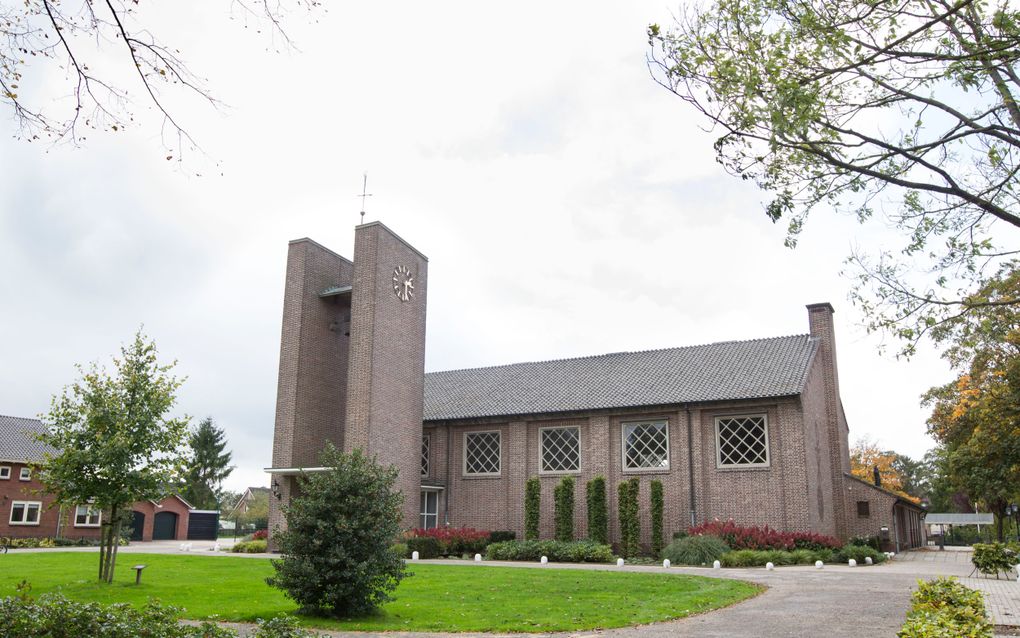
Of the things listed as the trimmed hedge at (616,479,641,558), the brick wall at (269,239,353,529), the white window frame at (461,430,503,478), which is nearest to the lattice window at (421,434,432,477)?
the white window frame at (461,430,503,478)

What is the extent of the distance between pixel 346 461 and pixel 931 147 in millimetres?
9148

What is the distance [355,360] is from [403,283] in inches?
146

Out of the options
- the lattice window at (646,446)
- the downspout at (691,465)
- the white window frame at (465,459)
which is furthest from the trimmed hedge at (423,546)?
the downspout at (691,465)

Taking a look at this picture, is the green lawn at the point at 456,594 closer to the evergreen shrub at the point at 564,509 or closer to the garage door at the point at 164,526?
the evergreen shrub at the point at 564,509

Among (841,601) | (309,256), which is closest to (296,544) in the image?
(841,601)

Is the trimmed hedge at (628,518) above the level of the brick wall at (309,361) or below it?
below

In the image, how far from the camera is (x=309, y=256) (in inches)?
1168

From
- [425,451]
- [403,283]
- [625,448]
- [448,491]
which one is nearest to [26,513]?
[425,451]

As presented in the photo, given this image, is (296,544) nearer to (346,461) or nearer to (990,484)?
(346,461)

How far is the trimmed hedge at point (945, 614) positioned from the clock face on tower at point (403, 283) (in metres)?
21.7

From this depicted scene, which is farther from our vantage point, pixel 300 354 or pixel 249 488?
pixel 249 488

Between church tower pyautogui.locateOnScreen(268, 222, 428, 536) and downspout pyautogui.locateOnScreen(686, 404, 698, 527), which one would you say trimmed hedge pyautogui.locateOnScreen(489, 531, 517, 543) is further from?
downspout pyautogui.locateOnScreen(686, 404, 698, 527)

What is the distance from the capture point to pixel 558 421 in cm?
3039

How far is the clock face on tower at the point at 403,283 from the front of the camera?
94.2ft
